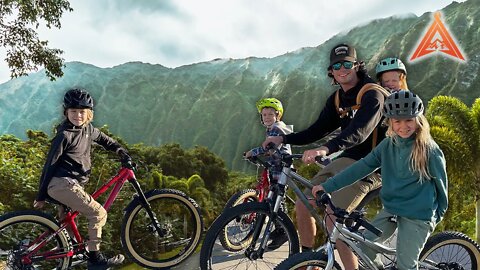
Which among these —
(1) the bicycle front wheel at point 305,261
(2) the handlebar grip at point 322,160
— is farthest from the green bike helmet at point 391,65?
(1) the bicycle front wheel at point 305,261

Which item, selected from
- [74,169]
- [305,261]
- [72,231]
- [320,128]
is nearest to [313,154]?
[305,261]

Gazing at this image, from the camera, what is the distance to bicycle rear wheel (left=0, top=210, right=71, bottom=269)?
448cm

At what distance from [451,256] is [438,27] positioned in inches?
7283

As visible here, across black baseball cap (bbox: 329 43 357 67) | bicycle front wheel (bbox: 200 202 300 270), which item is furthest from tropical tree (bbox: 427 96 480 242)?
bicycle front wheel (bbox: 200 202 300 270)

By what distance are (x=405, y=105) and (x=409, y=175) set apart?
0.51 metres

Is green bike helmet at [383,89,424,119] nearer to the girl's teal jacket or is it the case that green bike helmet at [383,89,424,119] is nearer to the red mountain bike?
the girl's teal jacket

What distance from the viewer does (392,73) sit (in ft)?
15.3

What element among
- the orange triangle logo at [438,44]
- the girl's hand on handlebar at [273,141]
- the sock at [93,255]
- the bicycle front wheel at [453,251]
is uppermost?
the orange triangle logo at [438,44]

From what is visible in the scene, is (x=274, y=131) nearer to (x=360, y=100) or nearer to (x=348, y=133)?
(x=360, y=100)

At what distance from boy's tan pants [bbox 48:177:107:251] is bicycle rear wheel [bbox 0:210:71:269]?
0.23m

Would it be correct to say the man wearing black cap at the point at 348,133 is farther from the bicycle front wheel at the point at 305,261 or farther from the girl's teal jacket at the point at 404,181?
the bicycle front wheel at the point at 305,261

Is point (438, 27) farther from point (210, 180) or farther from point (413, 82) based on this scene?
point (210, 180)

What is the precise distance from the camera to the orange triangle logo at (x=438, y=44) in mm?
144613

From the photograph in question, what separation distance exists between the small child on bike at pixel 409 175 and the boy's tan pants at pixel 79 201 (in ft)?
8.02
